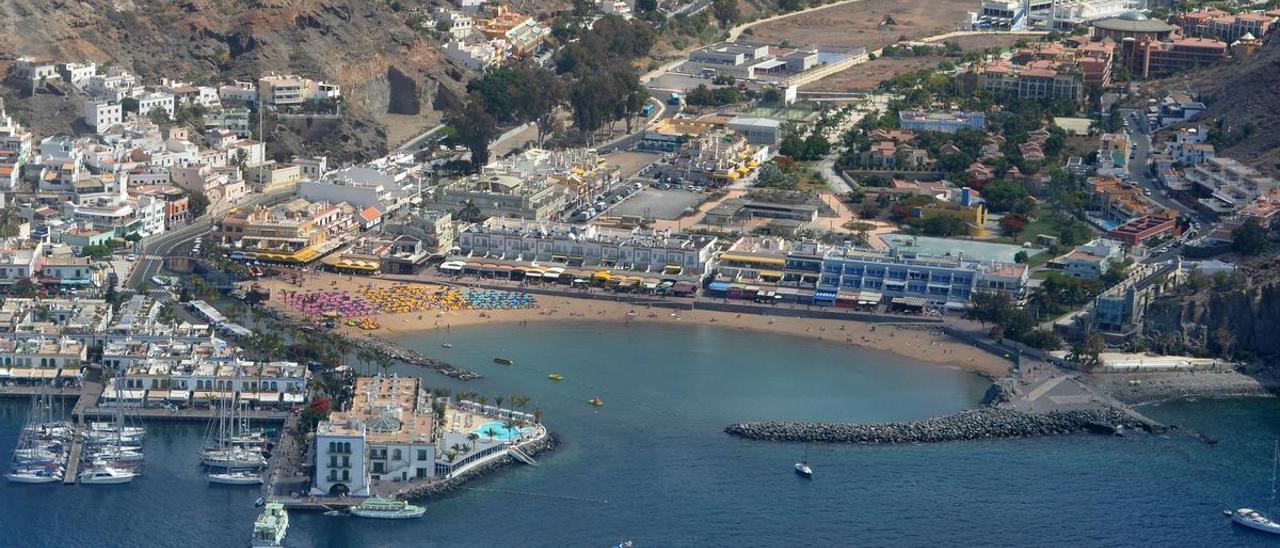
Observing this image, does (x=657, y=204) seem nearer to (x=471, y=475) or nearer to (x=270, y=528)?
(x=471, y=475)

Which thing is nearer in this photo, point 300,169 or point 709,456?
point 709,456

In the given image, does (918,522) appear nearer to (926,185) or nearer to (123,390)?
(123,390)

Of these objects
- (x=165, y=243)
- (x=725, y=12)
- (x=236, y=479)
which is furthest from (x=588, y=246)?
(x=725, y=12)

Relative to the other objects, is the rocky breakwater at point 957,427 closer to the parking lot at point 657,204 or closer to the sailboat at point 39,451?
the sailboat at point 39,451

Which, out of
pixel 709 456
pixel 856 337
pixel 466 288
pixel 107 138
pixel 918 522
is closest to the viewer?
pixel 918 522

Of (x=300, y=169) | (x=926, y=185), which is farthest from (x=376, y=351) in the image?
(x=926, y=185)

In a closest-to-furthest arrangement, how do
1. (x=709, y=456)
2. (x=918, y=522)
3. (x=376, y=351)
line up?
1. (x=918, y=522)
2. (x=709, y=456)
3. (x=376, y=351)
